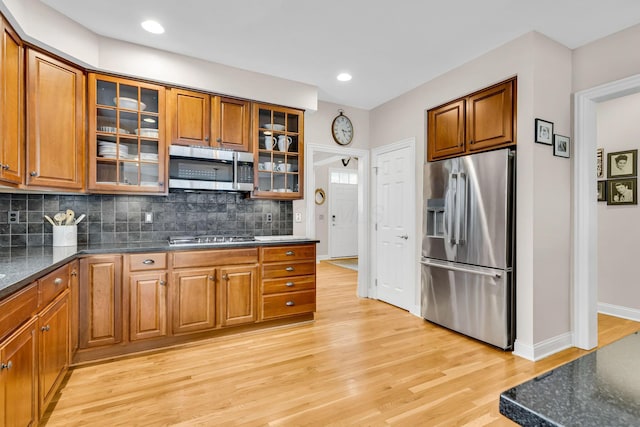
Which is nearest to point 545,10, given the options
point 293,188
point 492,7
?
point 492,7

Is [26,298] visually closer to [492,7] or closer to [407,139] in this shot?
[492,7]

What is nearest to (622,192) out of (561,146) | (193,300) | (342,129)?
(561,146)

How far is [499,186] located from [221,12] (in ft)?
8.84

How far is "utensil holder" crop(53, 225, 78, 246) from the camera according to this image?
2.70 metres

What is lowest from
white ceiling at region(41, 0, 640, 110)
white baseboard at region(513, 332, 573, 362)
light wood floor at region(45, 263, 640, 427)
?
light wood floor at region(45, 263, 640, 427)

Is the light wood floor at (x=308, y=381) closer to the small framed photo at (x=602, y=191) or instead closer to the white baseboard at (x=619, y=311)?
the white baseboard at (x=619, y=311)

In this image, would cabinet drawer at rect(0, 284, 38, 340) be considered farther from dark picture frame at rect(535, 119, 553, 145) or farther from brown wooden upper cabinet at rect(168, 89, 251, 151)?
dark picture frame at rect(535, 119, 553, 145)

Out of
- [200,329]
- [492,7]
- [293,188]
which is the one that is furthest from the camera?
[293,188]

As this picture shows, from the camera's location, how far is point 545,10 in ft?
7.87

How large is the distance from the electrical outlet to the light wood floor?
1.36m

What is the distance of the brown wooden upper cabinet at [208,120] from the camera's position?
3129mm

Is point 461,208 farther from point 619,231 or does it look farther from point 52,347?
point 52,347

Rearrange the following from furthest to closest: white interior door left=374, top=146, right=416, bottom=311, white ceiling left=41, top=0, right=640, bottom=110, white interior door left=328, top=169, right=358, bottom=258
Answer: white interior door left=328, top=169, right=358, bottom=258
white interior door left=374, top=146, right=416, bottom=311
white ceiling left=41, top=0, right=640, bottom=110

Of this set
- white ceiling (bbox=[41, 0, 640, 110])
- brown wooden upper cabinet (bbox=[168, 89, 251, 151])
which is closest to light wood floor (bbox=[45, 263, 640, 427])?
brown wooden upper cabinet (bbox=[168, 89, 251, 151])
